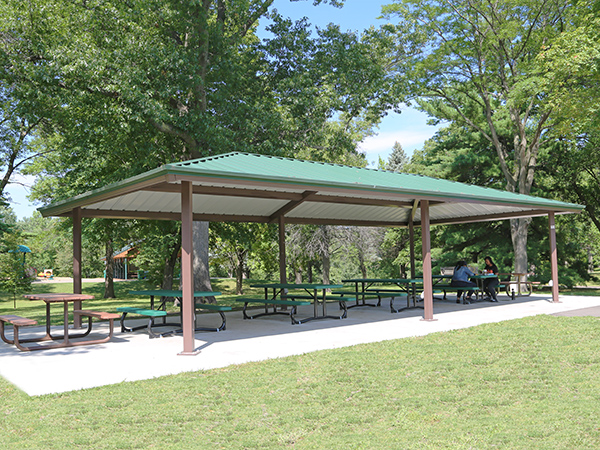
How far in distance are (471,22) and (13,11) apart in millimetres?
16309

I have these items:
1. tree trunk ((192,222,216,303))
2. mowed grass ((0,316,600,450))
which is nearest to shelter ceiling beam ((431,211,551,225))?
tree trunk ((192,222,216,303))

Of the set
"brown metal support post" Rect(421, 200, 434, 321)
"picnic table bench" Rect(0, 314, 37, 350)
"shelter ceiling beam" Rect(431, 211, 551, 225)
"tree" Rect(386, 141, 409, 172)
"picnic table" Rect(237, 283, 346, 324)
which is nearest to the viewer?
"picnic table bench" Rect(0, 314, 37, 350)

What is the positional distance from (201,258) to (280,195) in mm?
7473

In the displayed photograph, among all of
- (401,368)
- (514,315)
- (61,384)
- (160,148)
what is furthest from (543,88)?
(61,384)

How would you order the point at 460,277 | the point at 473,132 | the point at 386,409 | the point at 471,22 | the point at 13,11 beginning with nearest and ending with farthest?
the point at 386,409
the point at 460,277
the point at 13,11
the point at 471,22
the point at 473,132

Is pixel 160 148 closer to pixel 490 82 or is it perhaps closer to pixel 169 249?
pixel 169 249

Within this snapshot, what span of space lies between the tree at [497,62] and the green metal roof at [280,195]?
5.94 meters

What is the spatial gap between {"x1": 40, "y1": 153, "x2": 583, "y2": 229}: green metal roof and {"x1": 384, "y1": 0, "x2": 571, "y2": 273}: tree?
5941mm

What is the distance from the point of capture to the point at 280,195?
1136 centimetres

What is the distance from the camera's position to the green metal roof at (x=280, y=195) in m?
8.13

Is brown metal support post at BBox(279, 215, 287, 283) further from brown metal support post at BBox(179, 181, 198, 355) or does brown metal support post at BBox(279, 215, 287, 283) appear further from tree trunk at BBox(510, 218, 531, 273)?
tree trunk at BBox(510, 218, 531, 273)

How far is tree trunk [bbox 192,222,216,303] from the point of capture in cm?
1772

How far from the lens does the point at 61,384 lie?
618 cm

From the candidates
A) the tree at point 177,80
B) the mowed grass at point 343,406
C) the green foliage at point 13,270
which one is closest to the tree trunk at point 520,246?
the tree at point 177,80
